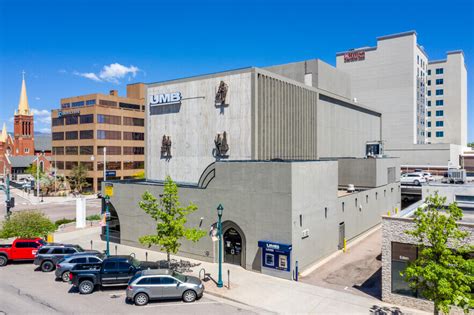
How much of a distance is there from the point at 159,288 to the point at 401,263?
13.2m

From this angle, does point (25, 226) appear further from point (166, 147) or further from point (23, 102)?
point (23, 102)

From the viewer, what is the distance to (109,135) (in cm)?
7975

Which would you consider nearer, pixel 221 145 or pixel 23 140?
pixel 221 145

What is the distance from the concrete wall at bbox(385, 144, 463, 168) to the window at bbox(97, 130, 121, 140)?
63958 millimetres

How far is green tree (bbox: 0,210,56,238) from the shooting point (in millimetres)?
32325

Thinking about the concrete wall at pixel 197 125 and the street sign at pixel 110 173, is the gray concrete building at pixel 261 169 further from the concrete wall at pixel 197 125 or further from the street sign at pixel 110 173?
the street sign at pixel 110 173

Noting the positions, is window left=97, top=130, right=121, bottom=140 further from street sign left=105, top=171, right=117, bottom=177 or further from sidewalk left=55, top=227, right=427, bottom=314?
sidewalk left=55, top=227, right=427, bottom=314

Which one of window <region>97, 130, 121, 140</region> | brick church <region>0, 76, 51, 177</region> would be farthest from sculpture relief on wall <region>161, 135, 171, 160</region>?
brick church <region>0, 76, 51, 177</region>

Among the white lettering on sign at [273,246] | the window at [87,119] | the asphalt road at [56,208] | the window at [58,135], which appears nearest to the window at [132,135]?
the window at [87,119]

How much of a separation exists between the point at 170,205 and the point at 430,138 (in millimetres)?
91591

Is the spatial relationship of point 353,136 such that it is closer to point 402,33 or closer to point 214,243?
point 214,243

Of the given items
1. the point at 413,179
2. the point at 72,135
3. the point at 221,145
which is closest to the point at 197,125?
the point at 221,145

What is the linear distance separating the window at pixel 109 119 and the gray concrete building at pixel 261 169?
4550 cm

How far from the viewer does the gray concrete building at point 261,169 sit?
77.6 ft
